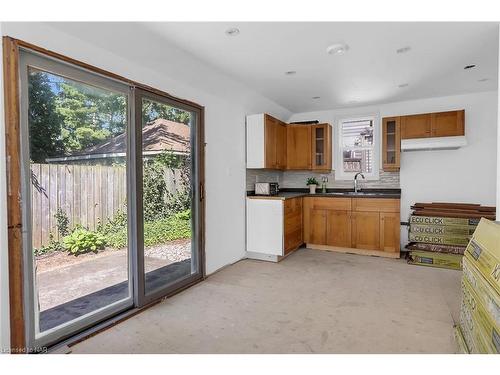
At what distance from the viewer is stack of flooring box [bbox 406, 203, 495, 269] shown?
3.76 meters

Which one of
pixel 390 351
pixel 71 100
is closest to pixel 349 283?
pixel 390 351

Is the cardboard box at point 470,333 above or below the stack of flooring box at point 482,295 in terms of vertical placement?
below

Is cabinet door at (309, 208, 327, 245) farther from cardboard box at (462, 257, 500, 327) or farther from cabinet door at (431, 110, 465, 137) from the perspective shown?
cardboard box at (462, 257, 500, 327)

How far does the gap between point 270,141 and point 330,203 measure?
56.8 inches

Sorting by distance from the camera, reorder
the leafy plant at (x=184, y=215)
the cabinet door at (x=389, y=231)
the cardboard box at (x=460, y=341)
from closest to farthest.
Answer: the cardboard box at (x=460, y=341)
the leafy plant at (x=184, y=215)
the cabinet door at (x=389, y=231)

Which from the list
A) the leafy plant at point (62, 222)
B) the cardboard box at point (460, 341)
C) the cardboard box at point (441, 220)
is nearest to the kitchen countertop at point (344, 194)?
the cardboard box at point (441, 220)

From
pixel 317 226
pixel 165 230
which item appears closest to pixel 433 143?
pixel 317 226

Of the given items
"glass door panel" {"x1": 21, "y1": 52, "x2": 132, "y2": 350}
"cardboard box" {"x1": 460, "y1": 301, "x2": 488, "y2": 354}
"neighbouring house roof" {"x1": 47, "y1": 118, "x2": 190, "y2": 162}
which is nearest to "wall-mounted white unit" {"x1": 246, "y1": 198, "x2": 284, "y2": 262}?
"neighbouring house roof" {"x1": 47, "y1": 118, "x2": 190, "y2": 162}

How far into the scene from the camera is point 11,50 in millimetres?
1708

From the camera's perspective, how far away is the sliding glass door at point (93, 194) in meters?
1.94

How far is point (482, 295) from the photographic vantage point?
168cm

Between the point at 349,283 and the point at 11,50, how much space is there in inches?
142

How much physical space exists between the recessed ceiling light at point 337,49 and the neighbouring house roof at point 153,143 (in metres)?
1.75

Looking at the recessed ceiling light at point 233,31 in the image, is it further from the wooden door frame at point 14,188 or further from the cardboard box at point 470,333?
the cardboard box at point 470,333
